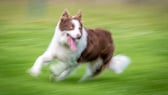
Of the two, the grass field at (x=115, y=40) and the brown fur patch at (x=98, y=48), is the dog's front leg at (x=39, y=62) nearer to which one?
the grass field at (x=115, y=40)

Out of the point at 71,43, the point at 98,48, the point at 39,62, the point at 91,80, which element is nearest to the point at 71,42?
the point at 71,43

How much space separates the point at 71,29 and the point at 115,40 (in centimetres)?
508

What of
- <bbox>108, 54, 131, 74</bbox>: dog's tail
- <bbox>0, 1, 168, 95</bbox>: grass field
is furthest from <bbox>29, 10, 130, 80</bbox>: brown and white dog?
<bbox>0, 1, 168, 95</bbox>: grass field

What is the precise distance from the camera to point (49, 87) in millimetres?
9781

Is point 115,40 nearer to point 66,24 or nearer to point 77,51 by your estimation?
point 77,51

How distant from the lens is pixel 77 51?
980 centimetres

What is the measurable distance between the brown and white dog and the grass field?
0.65 feet

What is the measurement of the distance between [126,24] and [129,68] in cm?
581

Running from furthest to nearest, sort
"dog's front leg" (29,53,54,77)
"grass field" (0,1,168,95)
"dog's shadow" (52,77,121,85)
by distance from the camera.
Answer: "dog's shadow" (52,77,121,85), "grass field" (0,1,168,95), "dog's front leg" (29,53,54,77)

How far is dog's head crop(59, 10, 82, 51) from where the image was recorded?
9.43 m

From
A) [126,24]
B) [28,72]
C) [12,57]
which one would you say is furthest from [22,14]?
[28,72]

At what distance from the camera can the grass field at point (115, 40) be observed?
9.90 meters

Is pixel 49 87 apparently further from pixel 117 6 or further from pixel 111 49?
pixel 117 6

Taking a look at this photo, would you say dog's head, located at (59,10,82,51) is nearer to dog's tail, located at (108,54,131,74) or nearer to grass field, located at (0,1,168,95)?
grass field, located at (0,1,168,95)
